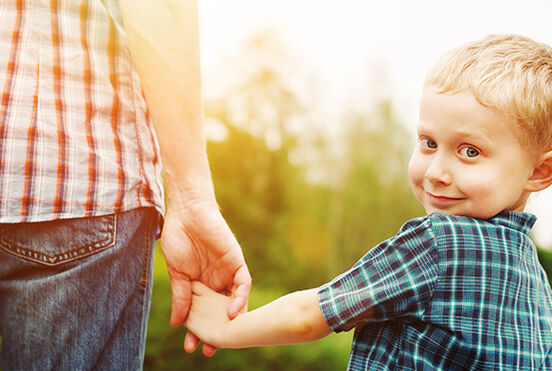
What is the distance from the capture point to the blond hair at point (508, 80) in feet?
4.26

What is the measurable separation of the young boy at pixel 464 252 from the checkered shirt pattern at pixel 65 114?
1.91ft

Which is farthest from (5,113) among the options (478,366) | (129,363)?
(478,366)

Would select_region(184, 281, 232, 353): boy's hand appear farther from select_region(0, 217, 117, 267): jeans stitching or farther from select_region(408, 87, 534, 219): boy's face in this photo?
select_region(408, 87, 534, 219): boy's face

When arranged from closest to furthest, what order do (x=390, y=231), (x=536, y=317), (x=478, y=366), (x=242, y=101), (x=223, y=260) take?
1. (x=478, y=366)
2. (x=536, y=317)
3. (x=223, y=260)
4. (x=242, y=101)
5. (x=390, y=231)

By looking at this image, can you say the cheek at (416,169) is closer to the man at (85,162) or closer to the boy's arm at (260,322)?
the boy's arm at (260,322)

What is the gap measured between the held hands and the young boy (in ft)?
1.06

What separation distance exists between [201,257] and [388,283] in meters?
0.67

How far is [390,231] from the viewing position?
2248 cm

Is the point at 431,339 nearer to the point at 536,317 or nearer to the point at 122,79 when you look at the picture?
the point at 536,317

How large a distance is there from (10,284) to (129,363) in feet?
1.21

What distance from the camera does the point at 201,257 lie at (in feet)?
5.64

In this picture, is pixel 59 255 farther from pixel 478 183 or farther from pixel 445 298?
pixel 478 183

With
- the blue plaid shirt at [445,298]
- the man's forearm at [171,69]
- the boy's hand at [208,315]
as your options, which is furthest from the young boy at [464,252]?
the man's forearm at [171,69]

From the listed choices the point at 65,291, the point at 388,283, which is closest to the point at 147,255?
the point at 65,291
